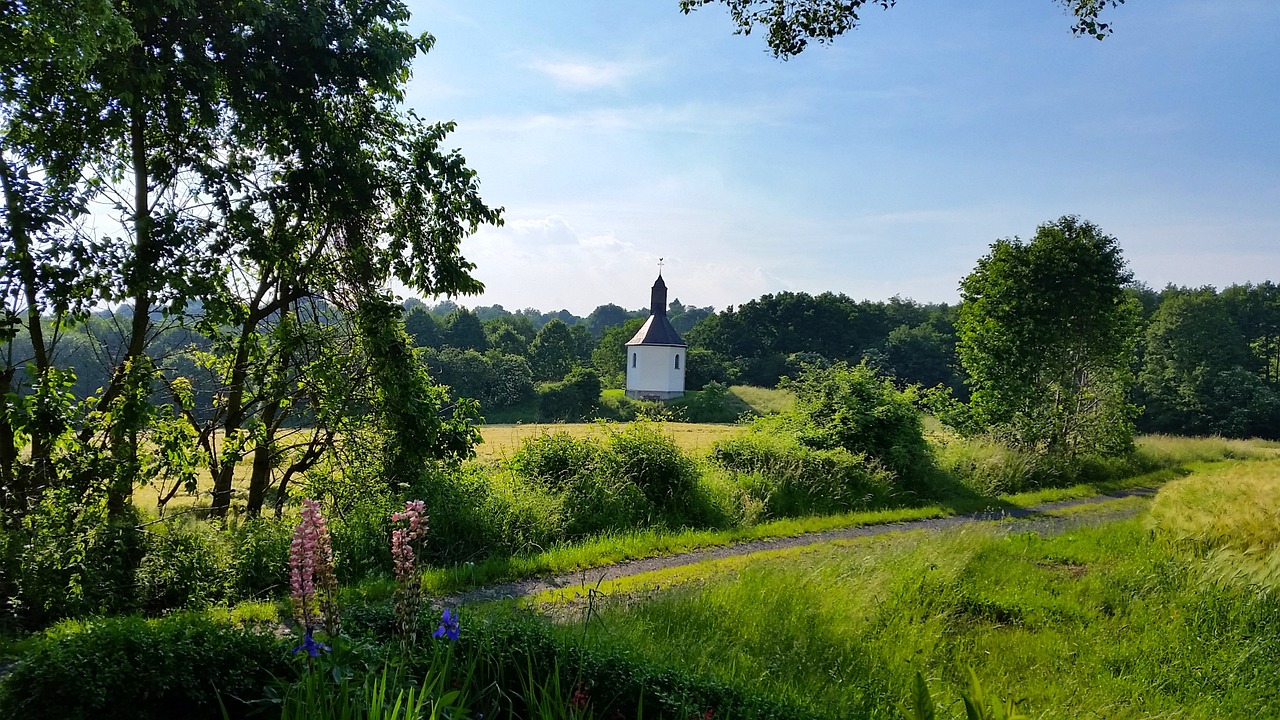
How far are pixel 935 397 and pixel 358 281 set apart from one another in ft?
50.9

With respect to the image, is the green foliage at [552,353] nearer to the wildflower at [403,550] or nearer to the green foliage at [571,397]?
the green foliage at [571,397]

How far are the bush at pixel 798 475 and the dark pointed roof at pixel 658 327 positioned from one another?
4609 centimetres

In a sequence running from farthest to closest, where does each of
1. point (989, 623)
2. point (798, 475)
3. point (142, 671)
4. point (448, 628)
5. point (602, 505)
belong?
1. point (798, 475)
2. point (602, 505)
3. point (989, 623)
4. point (142, 671)
5. point (448, 628)

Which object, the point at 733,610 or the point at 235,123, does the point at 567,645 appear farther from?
the point at 235,123

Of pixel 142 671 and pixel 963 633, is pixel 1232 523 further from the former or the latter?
pixel 142 671

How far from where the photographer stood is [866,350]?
63531 mm

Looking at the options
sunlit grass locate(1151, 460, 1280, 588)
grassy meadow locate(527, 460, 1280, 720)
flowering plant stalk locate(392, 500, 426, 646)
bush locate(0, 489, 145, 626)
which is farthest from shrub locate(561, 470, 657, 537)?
flowering plant stalk locate(392, 500, 426, 646)

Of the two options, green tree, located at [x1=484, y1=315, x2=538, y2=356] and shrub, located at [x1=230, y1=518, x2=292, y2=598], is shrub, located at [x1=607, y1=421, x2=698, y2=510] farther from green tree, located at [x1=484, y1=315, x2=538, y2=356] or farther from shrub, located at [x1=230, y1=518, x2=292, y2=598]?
green tree, located at [x1=484, y1=315, x2=538, y2=356]

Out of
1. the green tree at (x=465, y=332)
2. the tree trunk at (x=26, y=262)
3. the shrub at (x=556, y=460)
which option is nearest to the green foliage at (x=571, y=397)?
the green tree at (x=465, y=332)

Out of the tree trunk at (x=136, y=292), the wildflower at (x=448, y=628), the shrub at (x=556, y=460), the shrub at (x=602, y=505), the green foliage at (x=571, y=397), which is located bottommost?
the green foliage at (x=571, y=397)

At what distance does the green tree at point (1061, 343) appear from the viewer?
19234 millimetres

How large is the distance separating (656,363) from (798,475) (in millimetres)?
47418

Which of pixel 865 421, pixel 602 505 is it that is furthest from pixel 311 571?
pixel 865 421

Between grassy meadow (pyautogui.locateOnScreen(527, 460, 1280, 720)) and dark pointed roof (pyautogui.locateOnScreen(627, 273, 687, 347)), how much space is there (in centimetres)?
5172
